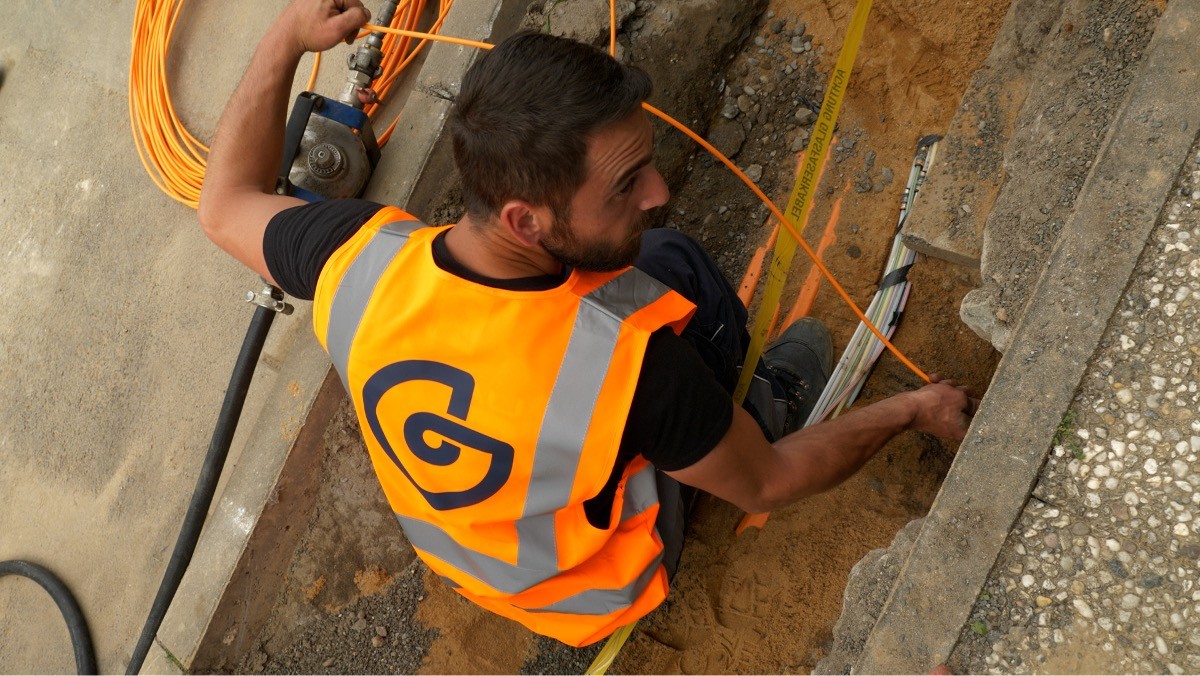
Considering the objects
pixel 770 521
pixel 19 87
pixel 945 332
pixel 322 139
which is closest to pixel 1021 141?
pixel 945 332

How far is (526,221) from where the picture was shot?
1599 millimetres

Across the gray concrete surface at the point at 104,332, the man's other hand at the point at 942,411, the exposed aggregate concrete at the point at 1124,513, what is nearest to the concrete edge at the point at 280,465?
the gray concrete surface at the point at 104,332

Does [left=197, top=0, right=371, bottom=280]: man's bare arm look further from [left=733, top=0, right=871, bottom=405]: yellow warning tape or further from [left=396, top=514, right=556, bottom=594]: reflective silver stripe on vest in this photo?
[left=733, top=0, right=871, bottom=405]: yellow warning tape

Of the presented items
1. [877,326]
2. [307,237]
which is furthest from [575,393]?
[877,326]

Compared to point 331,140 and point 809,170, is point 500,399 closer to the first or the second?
point 331,140

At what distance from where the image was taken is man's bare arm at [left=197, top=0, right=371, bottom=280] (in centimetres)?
207

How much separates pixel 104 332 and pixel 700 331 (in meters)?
2.69

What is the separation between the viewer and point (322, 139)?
2609 mm

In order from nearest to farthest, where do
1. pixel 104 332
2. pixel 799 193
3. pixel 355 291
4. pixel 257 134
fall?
1. pixel 355 291
2. pixel 257 134
3. pixel 799 193
4. pixel 104 332

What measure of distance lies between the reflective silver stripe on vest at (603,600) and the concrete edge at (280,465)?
44.8 inches

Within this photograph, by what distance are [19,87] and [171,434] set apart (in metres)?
2.02

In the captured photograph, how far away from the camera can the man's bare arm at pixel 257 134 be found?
6.79 ft

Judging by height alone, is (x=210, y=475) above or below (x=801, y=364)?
below

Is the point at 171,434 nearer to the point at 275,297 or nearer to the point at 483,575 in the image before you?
the point at 275,297
